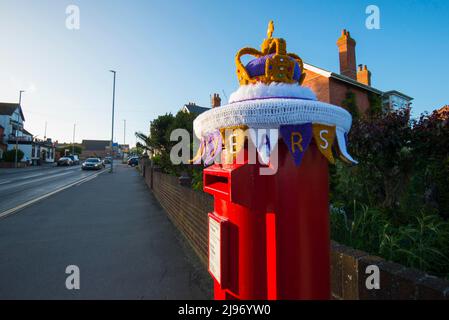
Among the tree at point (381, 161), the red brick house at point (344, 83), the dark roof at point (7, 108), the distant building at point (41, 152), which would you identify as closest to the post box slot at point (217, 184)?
the tree at point (381, 161)

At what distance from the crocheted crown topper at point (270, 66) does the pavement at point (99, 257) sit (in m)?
2.41

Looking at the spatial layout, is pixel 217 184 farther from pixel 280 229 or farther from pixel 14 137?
pixel 14 137

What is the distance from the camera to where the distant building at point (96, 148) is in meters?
88.9

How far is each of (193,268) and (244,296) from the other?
2241 millimetres

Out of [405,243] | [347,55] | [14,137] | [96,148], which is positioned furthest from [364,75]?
[96,148]

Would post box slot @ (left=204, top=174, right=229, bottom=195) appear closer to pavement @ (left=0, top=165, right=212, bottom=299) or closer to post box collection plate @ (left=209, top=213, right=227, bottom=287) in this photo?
post box collection plate @ (left=209, top=213, right=227, bottom=287)

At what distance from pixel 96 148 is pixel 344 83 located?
97785 mm

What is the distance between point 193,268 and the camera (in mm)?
3344

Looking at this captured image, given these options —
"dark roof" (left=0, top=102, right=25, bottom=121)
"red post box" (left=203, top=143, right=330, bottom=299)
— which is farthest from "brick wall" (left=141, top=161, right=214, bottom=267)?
"dark roof" (left=0, top=102, right=25, bottom=121)

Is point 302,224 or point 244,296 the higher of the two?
point 302,224

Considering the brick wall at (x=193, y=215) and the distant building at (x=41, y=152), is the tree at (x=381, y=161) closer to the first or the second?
the brick wall at (x=193, y=215)

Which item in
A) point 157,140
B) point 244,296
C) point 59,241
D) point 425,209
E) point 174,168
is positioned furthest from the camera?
point 157,140

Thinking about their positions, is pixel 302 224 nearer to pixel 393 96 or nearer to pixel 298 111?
pixel 298 111

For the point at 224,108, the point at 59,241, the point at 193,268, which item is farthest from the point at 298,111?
the point at 59,241
